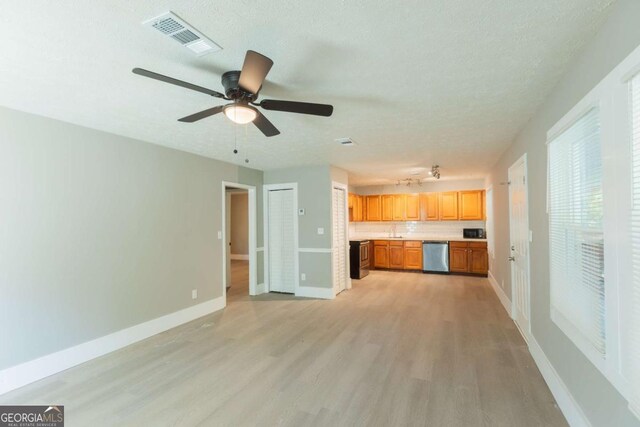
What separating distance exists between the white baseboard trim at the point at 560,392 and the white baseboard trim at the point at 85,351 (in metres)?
4.26

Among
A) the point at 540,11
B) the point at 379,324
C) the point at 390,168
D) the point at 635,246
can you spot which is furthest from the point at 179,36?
the point at 390,168

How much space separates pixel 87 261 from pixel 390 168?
16.2ft

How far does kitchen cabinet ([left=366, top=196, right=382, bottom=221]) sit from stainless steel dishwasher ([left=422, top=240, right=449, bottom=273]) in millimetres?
1598

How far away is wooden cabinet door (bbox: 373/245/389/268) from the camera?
8.09 m

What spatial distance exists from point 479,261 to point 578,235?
18.9 ft

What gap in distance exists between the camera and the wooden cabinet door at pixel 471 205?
7488mm

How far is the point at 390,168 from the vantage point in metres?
5.76

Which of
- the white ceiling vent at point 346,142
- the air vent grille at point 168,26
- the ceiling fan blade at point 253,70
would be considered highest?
the air vent grille at point 168,26

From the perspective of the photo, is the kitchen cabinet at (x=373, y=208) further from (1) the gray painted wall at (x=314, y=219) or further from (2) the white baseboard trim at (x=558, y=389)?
(2) the white baseboard trim at (x=558, y=389)

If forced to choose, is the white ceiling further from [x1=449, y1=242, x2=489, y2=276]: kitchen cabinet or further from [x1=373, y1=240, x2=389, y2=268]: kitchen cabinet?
[x1=373, y1=240, x2=389, y2=268]: kitchen cabinet

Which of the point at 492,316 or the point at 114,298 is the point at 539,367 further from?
the point at 114,298

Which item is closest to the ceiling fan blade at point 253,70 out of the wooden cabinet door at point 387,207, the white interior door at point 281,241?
the white interior door at point 281,241

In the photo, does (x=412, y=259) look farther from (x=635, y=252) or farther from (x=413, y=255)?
(x=635, y=252)

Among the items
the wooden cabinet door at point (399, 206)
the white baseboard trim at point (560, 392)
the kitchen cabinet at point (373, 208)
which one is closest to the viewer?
the white baseboard trim at point (560, 392)
